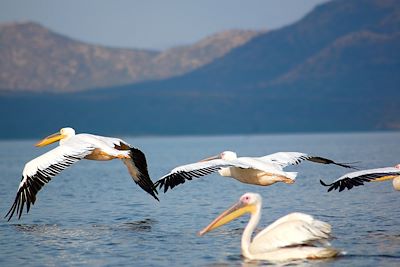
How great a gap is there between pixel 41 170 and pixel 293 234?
3.85 m

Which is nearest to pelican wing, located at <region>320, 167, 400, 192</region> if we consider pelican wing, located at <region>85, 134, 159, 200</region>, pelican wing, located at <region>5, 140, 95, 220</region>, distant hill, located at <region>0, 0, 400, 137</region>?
pelican wing, located at <region>85, 134, 159, 200</region>

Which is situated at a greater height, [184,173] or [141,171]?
[141,171]

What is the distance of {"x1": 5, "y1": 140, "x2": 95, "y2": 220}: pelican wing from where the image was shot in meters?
12.1

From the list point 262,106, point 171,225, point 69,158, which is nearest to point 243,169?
point 171,225

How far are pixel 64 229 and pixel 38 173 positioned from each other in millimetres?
1604

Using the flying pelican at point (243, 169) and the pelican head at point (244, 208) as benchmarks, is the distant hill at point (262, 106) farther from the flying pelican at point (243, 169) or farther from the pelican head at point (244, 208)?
the pelican head at point (244, 208)

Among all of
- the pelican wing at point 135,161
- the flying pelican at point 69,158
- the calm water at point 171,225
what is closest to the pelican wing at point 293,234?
the calm water at point 171,225

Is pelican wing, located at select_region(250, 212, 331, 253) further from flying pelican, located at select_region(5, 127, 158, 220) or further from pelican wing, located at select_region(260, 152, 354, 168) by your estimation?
pelican wing, located at select_region(260, 152, 354, 168)

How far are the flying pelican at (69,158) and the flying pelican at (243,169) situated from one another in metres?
0.84

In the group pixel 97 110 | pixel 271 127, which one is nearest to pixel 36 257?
pixel 271 127

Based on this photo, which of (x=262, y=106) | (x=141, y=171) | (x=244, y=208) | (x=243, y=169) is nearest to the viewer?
(x=244, y=208)

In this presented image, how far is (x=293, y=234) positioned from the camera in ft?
32.9

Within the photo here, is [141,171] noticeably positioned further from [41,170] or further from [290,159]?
[41,170]

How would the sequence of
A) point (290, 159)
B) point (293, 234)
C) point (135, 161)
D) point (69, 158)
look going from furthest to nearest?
point (135, 161)
point (290, 159)
point (69, 158)
point (293, 234)
